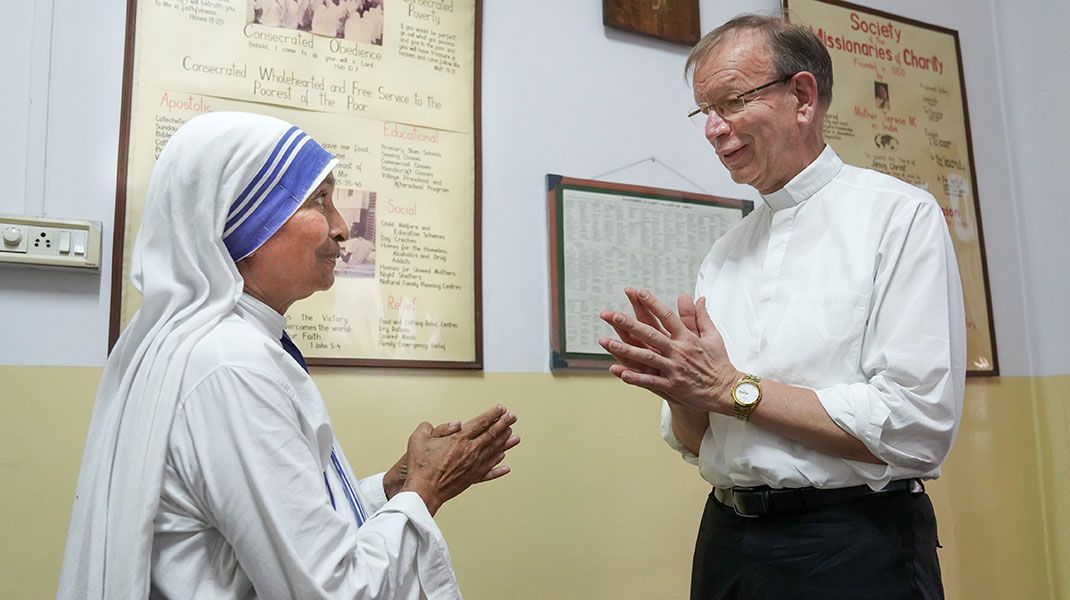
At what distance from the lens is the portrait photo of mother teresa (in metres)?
1.19

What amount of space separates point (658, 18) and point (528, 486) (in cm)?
148

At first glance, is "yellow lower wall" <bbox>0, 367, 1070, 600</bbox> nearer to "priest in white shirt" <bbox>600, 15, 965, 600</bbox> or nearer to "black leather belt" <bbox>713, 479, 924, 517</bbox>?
"priest in white shirt" <bbox>600, 15, 965, 600</bbox>

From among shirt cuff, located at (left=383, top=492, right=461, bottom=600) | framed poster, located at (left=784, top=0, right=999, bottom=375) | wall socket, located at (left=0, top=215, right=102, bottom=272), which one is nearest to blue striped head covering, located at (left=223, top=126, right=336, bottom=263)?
shirt cuff, located at (left=383, top=492, right=461, bottom=600)

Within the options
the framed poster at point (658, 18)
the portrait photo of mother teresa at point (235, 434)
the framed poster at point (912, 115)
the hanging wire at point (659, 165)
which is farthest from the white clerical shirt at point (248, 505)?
the framed poster at point (912, 115)

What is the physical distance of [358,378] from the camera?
220 centimetres

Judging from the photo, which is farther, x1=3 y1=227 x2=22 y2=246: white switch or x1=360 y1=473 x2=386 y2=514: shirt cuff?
x1=3 y1=227 x2=22 y2=246: white switch

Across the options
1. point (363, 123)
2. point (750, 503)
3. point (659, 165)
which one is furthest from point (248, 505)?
point (659, 165)

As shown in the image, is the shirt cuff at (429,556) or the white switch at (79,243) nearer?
the shirt cuff at (429,556)

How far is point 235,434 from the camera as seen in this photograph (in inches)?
47.4

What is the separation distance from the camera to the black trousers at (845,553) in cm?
148

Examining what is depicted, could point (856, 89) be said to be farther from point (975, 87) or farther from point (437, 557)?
point (437, 557)

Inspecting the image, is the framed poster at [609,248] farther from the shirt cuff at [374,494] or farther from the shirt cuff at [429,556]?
the shirt cuff at [429,556]

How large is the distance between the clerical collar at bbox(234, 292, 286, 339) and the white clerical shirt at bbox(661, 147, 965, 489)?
0.82m

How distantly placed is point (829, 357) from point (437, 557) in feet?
2.50
